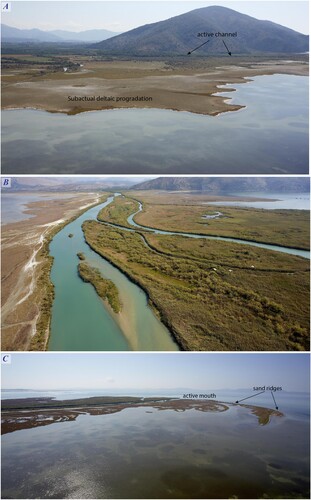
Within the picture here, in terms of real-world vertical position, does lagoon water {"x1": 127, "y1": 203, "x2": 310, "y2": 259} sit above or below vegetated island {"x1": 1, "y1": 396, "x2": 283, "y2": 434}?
above

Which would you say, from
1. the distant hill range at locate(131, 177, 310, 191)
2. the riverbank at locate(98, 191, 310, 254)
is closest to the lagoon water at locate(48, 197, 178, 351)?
the riverbank at locate(98, 191, 310, 254)

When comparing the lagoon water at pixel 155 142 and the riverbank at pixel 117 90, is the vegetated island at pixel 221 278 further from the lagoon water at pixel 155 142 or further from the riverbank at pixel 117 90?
the riverbank at pixel 117 90

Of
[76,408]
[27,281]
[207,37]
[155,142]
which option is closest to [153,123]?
[155,142]

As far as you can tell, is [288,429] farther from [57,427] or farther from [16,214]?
[16,214]

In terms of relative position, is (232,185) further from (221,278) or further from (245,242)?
(221,278)

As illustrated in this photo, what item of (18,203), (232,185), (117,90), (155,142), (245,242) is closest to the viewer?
(155,142)

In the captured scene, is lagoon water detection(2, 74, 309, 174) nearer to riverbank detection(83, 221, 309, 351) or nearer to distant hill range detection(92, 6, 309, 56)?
riverbank detection(83, 221, 309, 351)

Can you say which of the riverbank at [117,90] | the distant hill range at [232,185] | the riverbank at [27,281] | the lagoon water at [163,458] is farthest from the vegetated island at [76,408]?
the riverbank at [117,90]
